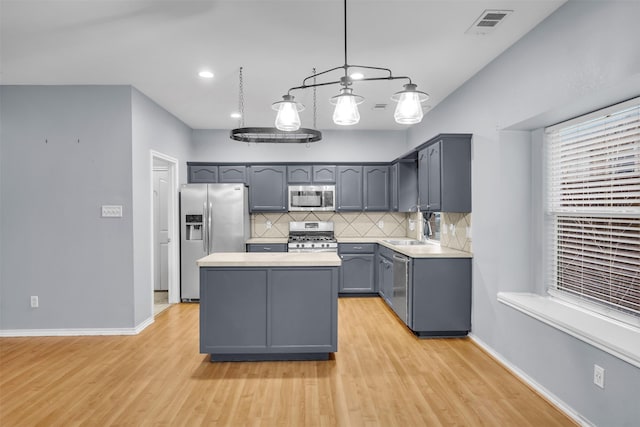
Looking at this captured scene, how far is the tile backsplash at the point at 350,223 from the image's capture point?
626 centimetres

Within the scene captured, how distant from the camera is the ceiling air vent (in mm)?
2501

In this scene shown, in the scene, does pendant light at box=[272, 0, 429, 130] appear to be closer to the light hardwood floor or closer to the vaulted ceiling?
the vaulted ceiling

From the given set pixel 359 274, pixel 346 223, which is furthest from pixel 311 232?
pixel 359 274

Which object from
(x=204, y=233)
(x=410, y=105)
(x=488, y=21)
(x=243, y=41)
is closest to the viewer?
(x=410, y=105)

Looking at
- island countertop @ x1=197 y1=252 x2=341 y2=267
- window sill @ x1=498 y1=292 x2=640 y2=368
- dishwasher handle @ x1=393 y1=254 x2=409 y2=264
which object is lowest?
window sill @ x1=498 y1=292 x2=640 y2=368

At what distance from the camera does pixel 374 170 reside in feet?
19.7

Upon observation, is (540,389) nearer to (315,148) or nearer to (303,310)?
(303,310)

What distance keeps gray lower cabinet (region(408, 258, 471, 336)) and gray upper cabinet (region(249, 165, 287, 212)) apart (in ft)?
9.40

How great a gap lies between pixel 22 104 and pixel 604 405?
18.5 ft

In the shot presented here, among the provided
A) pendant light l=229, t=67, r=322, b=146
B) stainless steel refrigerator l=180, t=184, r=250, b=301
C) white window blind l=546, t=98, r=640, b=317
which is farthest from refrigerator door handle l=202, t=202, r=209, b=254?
white window blind l=546, t=98, r=640, b=317

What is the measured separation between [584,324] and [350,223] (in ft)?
13.7

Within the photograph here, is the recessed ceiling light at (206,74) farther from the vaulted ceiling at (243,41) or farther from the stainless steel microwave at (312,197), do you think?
the stainless steel microwave at (312,197)

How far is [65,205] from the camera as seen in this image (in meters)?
3.91

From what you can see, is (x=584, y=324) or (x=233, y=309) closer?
(x=584, y=324)
